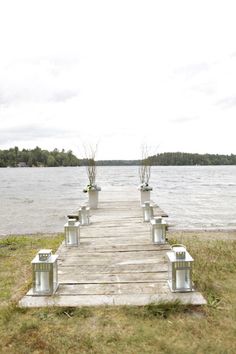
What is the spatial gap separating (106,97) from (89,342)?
1216 cm

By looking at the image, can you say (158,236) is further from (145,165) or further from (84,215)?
(145,165)

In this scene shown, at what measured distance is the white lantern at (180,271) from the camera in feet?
9.61

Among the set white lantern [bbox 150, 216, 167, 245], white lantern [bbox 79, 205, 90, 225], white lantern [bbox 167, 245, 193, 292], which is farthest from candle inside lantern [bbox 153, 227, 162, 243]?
white lantern [bbox 79, 205, 90, 225]

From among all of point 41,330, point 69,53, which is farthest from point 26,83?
point 41,330

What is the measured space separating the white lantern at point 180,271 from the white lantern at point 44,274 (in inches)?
41.0

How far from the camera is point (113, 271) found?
3518 millimetres

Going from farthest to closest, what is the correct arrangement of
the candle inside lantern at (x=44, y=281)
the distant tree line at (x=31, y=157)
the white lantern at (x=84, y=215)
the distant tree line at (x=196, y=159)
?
1. the distant tree line at (x=31, y=157)
2. the distant tree line at (x=196, y=159)
3. the white lantern at (x=84, y=215)
4. the candle inside lantern at (x=44, y=281)

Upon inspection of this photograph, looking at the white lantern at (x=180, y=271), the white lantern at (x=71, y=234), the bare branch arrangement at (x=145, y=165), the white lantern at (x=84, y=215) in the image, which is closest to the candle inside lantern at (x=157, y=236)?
the white lantern at (x=71, y=234)

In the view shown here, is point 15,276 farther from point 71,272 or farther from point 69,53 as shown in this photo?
point 69,53

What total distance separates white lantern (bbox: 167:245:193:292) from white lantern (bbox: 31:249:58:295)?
41.0 inches

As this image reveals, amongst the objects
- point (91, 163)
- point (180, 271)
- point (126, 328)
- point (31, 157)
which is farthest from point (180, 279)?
point (31, 157)

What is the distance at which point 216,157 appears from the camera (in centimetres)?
9725

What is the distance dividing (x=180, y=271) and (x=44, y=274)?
1196mm

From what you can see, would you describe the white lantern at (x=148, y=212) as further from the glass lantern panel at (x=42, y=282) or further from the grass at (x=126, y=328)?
the glass lantern panel at (x=42, y=282)
